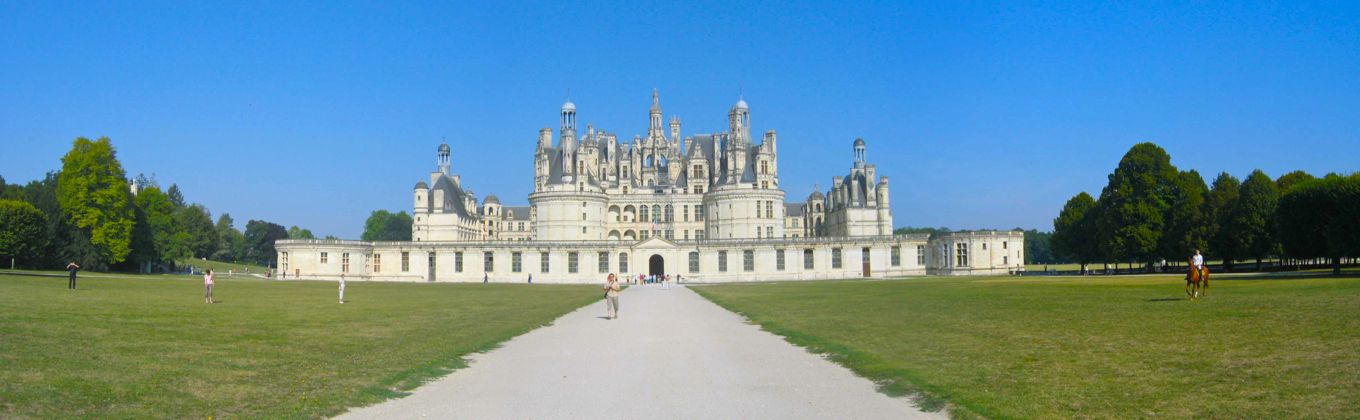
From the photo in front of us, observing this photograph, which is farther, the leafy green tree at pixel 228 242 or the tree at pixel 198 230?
the leafy green tree at pixel 228 242

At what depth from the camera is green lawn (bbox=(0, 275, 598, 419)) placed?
11.0 metres

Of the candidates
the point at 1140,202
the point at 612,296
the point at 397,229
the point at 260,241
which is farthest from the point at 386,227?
the point at 612,296

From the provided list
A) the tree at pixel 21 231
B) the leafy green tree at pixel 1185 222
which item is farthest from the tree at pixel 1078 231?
the tree at pixel 21 231

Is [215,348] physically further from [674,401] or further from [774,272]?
[774,272]

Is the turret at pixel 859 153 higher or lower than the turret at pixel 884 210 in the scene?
higher

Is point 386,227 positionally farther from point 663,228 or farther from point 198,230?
point 663,228

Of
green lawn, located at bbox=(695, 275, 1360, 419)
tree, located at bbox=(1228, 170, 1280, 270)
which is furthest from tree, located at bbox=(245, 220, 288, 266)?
green lawn, located at bbox=(695, 275, 1360, 419)

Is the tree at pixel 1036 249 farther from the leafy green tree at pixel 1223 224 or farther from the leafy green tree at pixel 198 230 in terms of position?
the leafy green tree at pixel 198 230

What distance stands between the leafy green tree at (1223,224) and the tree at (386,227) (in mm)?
133265

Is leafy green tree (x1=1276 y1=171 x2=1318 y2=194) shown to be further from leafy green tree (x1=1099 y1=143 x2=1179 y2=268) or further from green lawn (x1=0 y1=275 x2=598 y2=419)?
green lawn (x1=0 y1=275 x2=598 y2=419)

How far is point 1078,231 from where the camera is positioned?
85.3m

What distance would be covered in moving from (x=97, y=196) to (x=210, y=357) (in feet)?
202

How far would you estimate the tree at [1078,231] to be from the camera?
81.1 m

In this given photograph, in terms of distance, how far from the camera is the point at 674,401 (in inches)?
485
